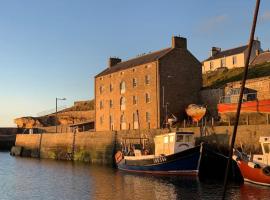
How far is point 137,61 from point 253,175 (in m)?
33.0

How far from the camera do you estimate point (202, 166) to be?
116 ft

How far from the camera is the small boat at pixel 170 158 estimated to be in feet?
114

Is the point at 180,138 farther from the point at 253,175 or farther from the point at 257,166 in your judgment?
the point at 257,166

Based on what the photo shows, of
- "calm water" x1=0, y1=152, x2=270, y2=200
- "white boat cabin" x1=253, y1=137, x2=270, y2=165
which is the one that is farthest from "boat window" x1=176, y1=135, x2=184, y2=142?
"white boat cabin" x1=253, y1=137, x2=270, y2=165

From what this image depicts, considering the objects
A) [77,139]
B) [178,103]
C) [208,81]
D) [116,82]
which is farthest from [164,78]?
[208,81]

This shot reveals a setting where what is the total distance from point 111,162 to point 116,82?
45.4 feet

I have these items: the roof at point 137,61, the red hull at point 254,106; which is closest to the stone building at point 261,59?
the roof at point 137,61

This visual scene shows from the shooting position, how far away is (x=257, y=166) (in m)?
27.7

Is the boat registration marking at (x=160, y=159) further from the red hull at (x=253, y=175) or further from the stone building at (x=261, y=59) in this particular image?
the stone building at (x=261, y=59)

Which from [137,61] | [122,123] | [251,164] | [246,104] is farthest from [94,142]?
[251,164]

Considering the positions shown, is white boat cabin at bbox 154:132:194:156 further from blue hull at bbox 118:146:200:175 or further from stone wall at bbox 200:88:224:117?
stone wall at bbox 200:88:224:117

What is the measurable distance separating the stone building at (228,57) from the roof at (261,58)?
2193 millimetres

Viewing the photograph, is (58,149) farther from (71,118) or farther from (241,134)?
(241,134)

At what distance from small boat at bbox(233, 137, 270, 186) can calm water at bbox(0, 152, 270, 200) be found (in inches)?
28.9
